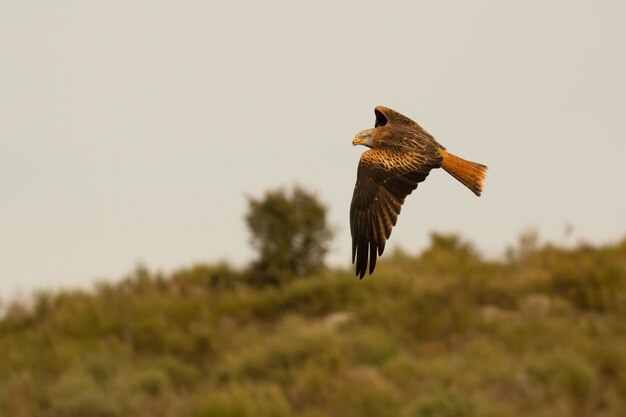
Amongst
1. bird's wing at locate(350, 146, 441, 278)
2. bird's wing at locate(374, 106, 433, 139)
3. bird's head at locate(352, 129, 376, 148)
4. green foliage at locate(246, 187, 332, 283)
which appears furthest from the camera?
green foliage at locate(246, 187, 332, 283)

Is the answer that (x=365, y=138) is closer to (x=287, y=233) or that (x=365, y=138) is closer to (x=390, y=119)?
(x=390, y=119)

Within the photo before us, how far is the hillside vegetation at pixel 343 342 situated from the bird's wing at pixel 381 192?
630 cm

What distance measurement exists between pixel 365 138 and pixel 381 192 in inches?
29.4

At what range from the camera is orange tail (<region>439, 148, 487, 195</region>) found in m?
8.90

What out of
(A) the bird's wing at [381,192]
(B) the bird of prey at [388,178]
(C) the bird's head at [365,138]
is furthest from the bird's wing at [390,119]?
(A) the bird's wing at [381,192]

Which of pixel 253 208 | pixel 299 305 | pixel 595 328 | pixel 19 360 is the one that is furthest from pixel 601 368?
pixel 19 360

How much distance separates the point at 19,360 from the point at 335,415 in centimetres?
562

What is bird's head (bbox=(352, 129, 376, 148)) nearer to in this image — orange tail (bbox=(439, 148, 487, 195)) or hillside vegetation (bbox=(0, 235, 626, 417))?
orange tail (bbox=(439, 148, 487, 195))

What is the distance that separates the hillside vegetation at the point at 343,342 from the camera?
614 inches

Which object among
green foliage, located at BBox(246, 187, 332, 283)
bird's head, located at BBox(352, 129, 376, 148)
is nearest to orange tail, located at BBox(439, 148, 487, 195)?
bird's head, located at BBox(352, 129, 376, 148)

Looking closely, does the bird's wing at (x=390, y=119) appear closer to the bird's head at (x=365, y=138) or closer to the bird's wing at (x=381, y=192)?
the bird's head at (x=365, y=138)

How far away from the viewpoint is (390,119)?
10.0m

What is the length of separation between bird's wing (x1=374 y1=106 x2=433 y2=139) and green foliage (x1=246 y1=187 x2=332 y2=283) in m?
9.90

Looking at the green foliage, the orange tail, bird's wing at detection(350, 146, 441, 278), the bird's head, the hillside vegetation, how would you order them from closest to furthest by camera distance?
bird's wing at detection(350, 146, 441, 278), the orange tail, the bird's head, the hillside vegetation, the green foliage
